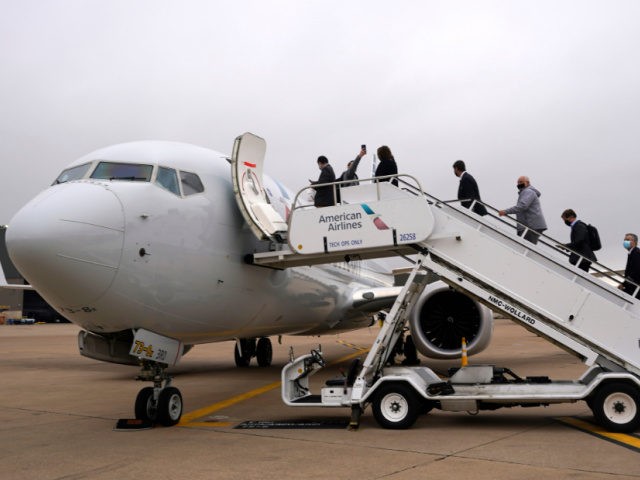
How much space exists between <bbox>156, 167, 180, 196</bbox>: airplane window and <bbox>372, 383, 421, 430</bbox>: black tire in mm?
3440

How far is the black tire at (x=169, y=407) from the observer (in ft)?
25.4

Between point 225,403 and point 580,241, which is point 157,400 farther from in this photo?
point 580,241

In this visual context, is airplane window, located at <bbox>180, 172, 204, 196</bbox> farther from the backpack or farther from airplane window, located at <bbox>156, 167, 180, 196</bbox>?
the backpack

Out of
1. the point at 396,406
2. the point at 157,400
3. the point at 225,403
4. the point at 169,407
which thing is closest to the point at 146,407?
the point at 157,400

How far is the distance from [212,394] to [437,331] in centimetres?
422

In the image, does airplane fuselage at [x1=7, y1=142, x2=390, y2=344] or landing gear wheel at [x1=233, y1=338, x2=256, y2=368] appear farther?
landing gear wheel at [x1=233, y1=338, x2=256, y2=368]

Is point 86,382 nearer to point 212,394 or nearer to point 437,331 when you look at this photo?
point 212,394

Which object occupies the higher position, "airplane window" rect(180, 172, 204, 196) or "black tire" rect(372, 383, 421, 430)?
"airplane window" rect(180, 172, 204, 196)

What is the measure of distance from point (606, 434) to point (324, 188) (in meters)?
4.94

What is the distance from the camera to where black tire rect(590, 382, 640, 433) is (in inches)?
266

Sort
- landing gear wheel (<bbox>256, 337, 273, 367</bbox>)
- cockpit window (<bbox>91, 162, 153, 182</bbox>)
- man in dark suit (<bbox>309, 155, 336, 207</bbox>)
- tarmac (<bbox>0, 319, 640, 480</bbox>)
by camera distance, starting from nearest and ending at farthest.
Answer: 1. tarmac (<bbox>0, 319, 640, 480</bbox>)
2. cockpit window (<bbox>91, 162, 153, 182</bbox>)
3. man in dark suit (<bbox>309, 155, 336, 207</bbox>)
4. landing gear wheel (<bbox>256, 337, 273, 367</bbox>)

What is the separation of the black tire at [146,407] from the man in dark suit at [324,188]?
134 inches

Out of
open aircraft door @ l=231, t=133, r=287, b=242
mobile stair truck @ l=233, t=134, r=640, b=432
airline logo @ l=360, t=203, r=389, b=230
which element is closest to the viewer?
mobile stair truck @ l=233, t=134, r=640, b=432

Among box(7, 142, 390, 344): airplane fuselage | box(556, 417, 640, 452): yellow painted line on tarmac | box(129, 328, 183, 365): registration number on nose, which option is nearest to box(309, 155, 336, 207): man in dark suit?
box(7, 142, 390, 344): airplane fuselage
